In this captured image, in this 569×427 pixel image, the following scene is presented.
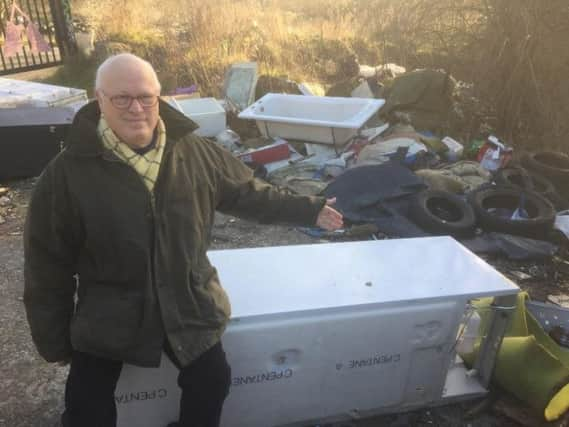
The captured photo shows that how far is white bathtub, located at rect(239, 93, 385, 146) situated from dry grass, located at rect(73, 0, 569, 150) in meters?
1.68

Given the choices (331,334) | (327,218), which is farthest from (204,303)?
(327,218)

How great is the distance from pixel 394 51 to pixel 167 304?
909 centimetres

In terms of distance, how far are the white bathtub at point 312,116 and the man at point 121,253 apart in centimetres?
414

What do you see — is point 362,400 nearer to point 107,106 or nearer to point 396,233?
point 107,106

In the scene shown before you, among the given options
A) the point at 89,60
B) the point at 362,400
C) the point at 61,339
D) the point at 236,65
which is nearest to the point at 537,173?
the point at 362,400

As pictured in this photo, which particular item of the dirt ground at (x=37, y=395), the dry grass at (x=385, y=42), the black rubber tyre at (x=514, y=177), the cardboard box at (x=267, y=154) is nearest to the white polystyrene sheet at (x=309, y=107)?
the cardboard box at (x=267, y=154)

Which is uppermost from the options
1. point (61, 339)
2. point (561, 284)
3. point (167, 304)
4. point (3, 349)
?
point (167, 304)

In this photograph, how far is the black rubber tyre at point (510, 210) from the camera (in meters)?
4.22

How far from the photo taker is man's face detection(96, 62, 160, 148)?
1.58 metres

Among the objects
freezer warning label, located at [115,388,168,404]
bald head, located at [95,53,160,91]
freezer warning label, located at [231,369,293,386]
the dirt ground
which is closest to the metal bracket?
the dirt ground

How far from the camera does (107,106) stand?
5.25ft

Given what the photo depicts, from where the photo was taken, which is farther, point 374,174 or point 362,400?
point 374,174

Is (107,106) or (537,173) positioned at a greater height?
(107,106)

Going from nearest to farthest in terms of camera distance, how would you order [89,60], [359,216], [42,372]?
[42,372] < [359,216] < [89,60]
